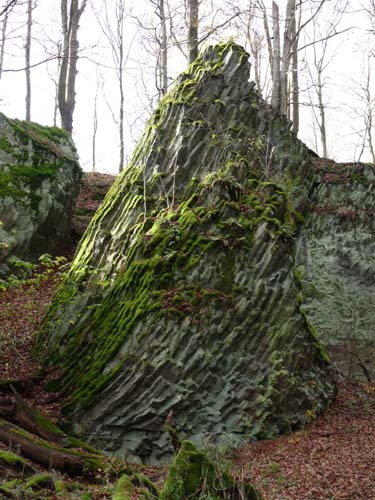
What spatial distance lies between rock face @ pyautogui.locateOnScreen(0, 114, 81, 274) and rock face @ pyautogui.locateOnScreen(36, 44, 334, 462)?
2.96m

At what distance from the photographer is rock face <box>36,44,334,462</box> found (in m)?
7.85

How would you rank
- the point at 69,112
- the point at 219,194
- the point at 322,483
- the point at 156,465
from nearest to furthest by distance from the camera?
the point at 322,483 → the point at 156,465 → the point at 219,194 → the point at 69,112

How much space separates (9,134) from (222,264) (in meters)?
Result: 8.44

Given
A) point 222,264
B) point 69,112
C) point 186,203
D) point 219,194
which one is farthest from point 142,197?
point 69,112

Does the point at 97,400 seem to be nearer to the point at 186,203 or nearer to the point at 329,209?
the point at 186,203

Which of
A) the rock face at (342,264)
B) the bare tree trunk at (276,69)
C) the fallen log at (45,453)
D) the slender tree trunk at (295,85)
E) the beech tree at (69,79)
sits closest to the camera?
the fallen log at (45,453)

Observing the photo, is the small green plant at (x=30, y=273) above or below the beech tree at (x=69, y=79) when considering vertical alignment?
below

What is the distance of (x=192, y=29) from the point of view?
14.1m

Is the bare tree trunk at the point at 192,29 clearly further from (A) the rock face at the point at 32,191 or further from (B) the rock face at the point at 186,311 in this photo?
(A) the rock face at the point at 32,191

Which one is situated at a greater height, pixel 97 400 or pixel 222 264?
pixel 222 264

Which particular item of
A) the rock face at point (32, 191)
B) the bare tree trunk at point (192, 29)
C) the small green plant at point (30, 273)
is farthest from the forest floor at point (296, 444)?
the bare tree trunk at point (192, 29)

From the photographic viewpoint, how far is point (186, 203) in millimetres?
9430

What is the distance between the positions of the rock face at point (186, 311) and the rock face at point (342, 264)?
2561 millimetres

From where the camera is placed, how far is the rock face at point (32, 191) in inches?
492
